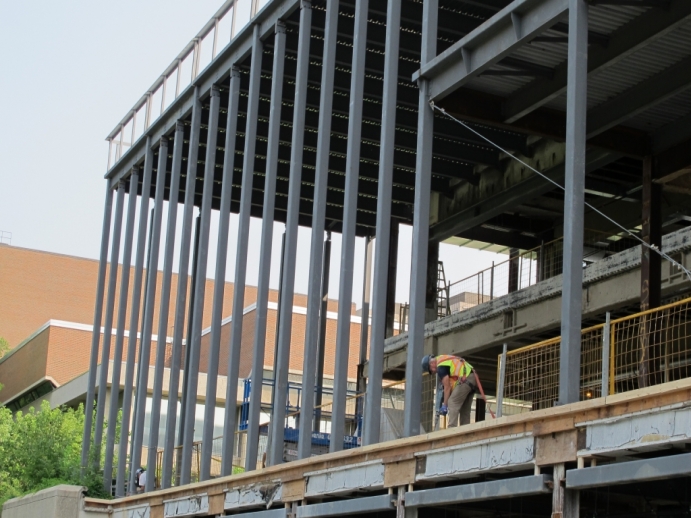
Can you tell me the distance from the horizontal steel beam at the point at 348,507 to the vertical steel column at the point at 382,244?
107cm

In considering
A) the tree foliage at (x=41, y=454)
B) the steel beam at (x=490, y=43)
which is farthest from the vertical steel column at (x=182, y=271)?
the steel beam at (x=490, y=43)

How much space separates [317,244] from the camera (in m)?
20.8

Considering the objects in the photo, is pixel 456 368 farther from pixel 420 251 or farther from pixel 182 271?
pixel 182 271

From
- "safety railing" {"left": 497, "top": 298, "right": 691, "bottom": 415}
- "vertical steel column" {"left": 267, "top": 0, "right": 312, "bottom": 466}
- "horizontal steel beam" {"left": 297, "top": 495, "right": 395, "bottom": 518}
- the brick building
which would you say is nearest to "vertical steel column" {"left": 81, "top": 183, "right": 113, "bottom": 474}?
"vertical steel column" {"left": 267, "top": 0, "right": 312, "bottom": 466}

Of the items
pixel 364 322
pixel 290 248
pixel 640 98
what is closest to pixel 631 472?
pixel 640 98

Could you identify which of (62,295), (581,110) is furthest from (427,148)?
(62,295)

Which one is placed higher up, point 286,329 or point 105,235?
point 105,235

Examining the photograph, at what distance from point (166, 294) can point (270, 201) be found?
633cm

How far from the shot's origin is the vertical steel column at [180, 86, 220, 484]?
81.5 ft

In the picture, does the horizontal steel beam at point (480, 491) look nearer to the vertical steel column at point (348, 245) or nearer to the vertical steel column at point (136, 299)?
the vertical steel column at point (348, 245)

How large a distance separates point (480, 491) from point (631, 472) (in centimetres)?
279

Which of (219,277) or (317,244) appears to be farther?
(219,277)

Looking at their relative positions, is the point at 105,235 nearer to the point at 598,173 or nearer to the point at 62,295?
the point at 598,173

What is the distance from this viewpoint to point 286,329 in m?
21.7
